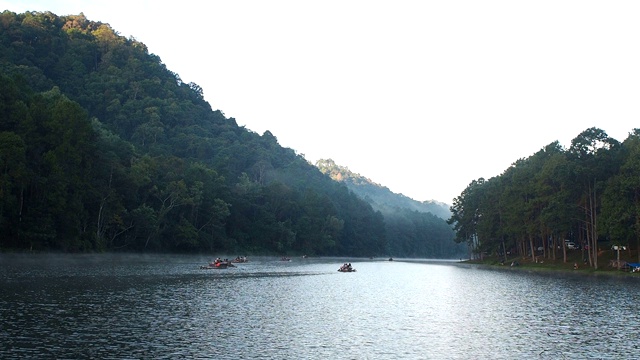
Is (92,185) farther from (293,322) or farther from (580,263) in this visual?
(580,263)

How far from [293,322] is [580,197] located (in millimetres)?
82561

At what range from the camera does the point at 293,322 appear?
34.5 metres

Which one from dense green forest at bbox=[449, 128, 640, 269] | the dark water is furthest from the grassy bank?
the dark water

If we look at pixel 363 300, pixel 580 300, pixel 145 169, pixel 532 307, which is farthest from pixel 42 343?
pixel 145 169

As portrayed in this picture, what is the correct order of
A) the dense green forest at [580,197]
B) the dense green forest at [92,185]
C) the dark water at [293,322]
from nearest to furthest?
the dark water at [293,322] < the dense green forest at [580,197] < the dense green forest at [92,185]

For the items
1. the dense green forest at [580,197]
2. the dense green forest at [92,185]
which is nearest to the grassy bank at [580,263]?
the dense green forest at [580,197]

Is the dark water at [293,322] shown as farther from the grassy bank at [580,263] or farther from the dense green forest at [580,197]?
the grassy bank at [580,263]

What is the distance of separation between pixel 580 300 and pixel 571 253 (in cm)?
7265

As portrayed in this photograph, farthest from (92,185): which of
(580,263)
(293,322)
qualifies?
(580,263)

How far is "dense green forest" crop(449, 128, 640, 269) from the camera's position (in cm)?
8256

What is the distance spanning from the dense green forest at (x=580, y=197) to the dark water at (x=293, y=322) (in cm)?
3087

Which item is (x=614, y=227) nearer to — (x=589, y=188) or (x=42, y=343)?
(x=589, y=188)

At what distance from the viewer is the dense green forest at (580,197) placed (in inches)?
3250

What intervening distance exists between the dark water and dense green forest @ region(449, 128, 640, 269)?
1215 inches
